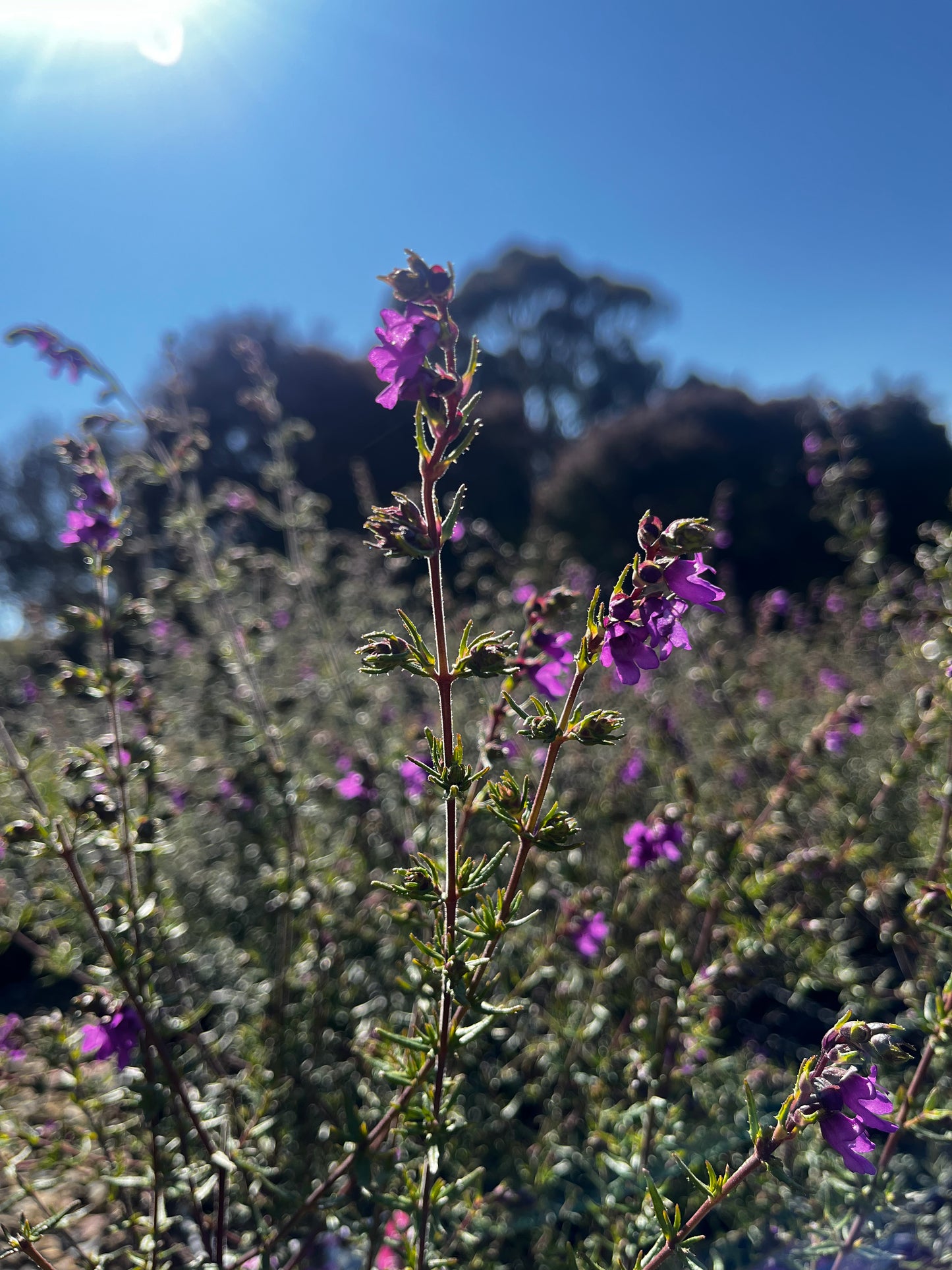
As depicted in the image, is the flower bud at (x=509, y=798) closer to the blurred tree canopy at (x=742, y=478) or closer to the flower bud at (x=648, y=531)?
the flower bud at (x=648, y=531)

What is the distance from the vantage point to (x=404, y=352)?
116 centimetres

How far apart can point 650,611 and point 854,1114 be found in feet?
2.69

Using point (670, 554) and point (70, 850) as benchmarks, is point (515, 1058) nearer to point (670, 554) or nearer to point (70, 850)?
point (70, 850)

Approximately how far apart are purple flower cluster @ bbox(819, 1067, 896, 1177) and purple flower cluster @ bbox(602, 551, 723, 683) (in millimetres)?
667

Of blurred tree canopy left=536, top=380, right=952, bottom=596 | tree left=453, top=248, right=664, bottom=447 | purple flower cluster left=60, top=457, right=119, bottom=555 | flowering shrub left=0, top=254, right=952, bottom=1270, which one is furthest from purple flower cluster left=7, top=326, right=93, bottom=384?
tree left=453, top=248, right=664, bottom=447

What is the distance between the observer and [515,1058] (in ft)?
10.2

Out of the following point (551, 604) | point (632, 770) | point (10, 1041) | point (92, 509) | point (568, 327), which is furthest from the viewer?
point (568, 327)

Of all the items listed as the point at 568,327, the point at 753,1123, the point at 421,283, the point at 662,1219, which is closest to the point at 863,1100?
the point at 753,1123

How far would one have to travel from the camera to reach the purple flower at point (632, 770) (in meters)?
3.81

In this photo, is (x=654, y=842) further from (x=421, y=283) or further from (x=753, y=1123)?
(x=421, y=283)

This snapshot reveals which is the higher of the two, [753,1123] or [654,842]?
[654,842]

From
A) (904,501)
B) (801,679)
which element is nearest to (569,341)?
(904,501)

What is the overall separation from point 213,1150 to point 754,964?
271cm

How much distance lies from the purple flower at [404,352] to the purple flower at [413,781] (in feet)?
6.26
